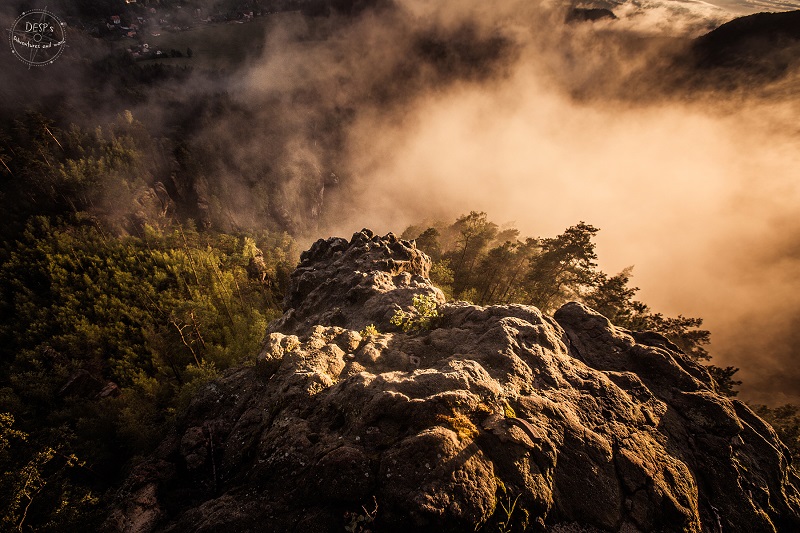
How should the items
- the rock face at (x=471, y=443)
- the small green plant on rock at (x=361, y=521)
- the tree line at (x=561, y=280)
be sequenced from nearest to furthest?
the small green plant on rock at (x=361, y=521), the rock face at (x=471, y=443), the tree line at (x=561, y=280)

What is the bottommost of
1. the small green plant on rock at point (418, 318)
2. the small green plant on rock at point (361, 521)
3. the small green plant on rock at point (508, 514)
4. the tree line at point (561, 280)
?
the tree line at point (561, 280)

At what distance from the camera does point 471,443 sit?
895 cm

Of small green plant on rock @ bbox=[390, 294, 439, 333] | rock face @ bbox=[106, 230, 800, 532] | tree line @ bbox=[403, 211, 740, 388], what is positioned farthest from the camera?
tree line @ bbox=[403, 211, 740, 388]

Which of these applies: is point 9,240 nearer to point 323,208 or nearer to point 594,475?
point 594,475

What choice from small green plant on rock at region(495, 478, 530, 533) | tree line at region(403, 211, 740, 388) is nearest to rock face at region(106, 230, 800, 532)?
small green plant on rock at region(495, 478, 530, 533)

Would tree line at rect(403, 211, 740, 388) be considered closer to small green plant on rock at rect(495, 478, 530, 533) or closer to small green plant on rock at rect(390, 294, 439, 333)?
small green plant on rock at rect(390, 294, 439, 333)

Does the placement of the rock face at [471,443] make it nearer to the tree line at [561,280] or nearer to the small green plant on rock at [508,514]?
the small green plant on rock at [508,514]

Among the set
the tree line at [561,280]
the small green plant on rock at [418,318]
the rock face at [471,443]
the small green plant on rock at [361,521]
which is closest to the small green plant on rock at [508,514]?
the rock face at [471,443]

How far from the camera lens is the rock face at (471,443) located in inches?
338

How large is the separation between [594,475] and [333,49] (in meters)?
250

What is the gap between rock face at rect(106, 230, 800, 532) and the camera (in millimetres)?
8586

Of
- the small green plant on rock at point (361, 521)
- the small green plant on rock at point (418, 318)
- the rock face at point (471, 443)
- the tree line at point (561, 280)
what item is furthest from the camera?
the tree line at point (561, 280)

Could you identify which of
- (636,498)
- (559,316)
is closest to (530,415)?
(636,498)

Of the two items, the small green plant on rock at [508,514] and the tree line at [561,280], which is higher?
the small green plant on rock at [508,514]
